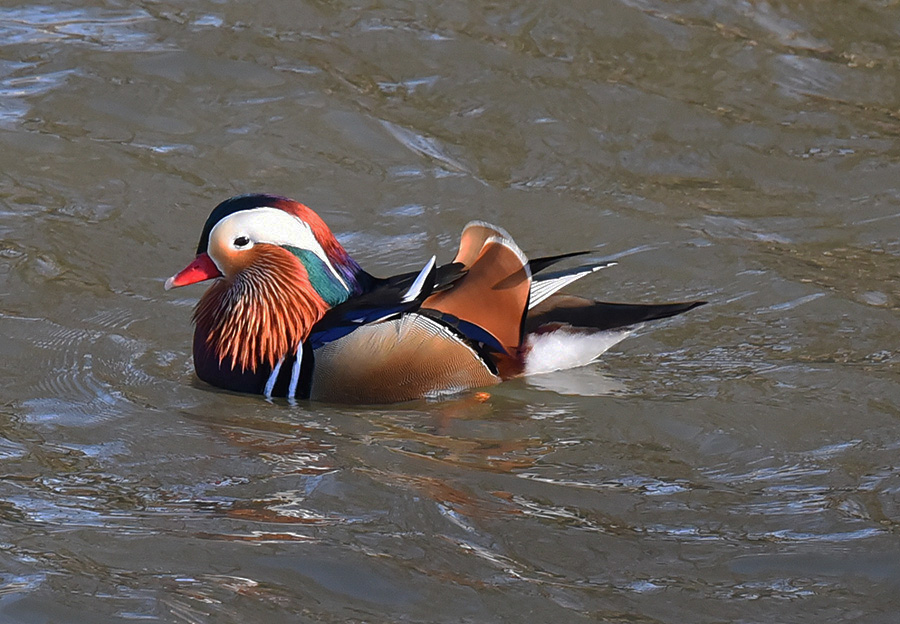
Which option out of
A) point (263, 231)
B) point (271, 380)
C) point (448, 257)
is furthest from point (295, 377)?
point (448, 257)

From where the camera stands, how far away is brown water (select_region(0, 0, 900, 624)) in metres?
3.43

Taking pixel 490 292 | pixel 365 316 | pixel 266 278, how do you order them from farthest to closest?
pixel 266 278 → pixel 490 292 → pixel 365 316

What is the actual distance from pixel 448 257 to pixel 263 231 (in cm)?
157

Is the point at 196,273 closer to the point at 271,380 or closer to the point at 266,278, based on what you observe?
the point at 266,278

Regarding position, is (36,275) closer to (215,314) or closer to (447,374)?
(215,314)

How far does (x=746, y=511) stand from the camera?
3.90 m

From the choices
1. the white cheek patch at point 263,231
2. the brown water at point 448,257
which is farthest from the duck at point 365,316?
the brown water at point 448,257

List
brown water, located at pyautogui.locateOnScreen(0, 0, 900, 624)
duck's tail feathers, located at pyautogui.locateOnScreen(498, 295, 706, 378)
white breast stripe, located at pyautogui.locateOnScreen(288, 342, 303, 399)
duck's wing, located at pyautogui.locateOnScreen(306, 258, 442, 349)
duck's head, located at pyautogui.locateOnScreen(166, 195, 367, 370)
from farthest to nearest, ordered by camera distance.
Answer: duck's tail feathers, located at pyautogui.locateOnScreen(498, 295, 706, 378) < duck's head, located at pyautogui.locateOnScreen(166, 195, 367, 370) < white breast stripe, located at pyautogui.locateOnScreen(288, 342, 303, 399) < duck's wing, located at pyautogui.locateOnScreen(306, 258, 442, 349) < brown water, located at pyautogui.locateOnScreen(0, 0, 900, 624)

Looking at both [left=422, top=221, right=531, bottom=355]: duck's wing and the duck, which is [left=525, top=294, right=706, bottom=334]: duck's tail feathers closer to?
the duck

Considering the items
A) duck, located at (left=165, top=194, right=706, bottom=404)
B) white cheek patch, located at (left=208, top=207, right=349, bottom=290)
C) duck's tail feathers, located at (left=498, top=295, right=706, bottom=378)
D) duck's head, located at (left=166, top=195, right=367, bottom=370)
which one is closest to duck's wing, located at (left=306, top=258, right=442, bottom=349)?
duck, located at (left=165, top=194, right=706, bottom=404)

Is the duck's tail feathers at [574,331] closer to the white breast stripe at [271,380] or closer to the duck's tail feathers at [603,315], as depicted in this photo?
the duck's tail feathers at [603,315]

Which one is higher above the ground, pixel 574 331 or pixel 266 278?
pixel 266 278

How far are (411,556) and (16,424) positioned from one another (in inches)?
69.2

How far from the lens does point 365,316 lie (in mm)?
4898
